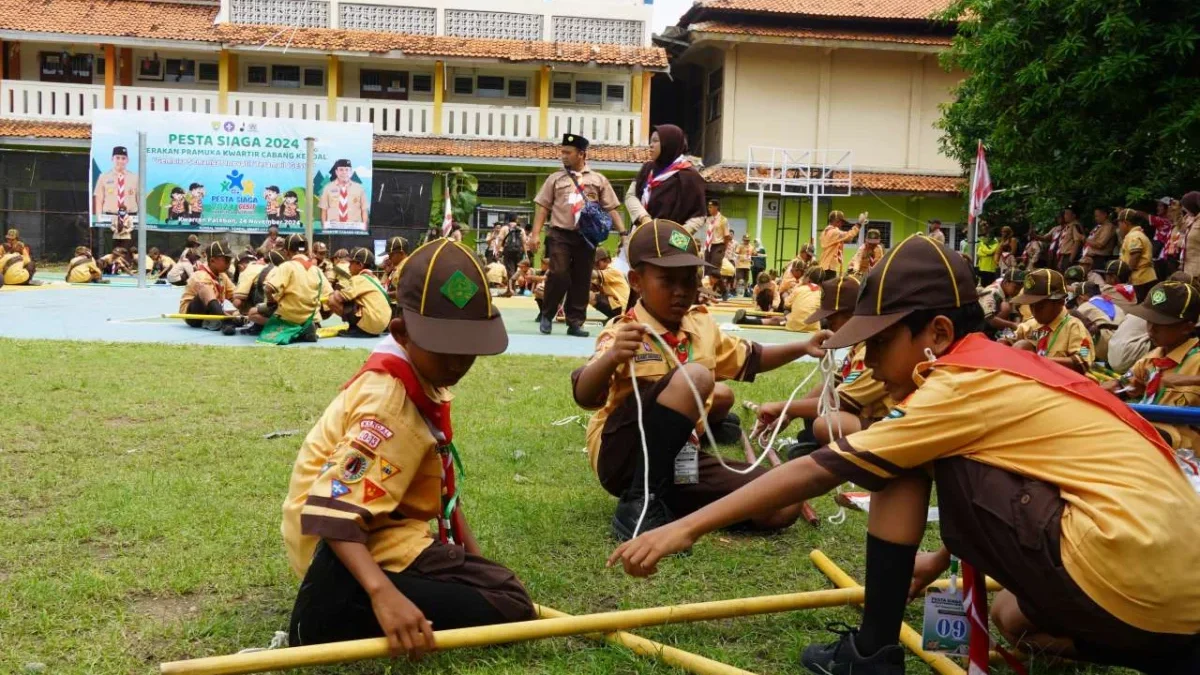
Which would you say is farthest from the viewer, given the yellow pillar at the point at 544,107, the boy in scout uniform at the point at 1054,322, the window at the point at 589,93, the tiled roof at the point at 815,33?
the window at the point at 589,93

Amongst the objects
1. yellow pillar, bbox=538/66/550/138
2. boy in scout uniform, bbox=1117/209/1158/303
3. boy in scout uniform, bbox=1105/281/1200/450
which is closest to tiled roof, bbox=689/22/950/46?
yellow pillar, bbox=538/66/550/138

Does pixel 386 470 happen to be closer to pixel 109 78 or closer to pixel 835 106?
pixel 835 106

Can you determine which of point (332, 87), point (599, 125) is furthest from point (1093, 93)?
point (332, 87)

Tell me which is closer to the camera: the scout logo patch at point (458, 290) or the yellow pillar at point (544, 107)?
the scout logo patch at point (458, 290)

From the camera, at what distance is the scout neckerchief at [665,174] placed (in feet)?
25.2

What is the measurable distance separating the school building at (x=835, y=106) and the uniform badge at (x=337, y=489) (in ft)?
83.3

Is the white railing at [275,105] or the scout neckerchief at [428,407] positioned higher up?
the white railing at [275,105]

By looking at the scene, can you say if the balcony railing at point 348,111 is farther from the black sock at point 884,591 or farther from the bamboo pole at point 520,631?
the black sock at point 884,591

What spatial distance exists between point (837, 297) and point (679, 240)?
1458mm

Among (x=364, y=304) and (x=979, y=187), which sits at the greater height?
(x=979, y=187)

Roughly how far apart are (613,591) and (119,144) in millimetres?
21522

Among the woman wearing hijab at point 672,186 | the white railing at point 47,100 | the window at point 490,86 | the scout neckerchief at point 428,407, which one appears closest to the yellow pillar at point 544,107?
the window at point 490,86

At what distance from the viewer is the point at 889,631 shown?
2775 millimetres

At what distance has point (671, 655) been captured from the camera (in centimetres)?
290
